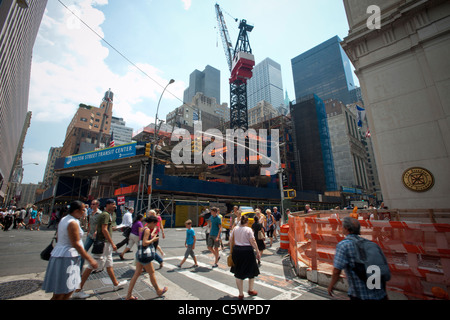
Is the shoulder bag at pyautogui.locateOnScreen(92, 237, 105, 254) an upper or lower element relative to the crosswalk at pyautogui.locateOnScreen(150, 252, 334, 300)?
upper

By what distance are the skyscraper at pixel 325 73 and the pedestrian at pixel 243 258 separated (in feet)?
579

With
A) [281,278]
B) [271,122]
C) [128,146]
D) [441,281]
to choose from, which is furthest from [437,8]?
[271,122]

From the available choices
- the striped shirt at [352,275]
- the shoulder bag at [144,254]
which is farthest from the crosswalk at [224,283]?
the striped shirt at [352,275]

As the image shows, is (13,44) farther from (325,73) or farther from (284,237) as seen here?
(325,73)

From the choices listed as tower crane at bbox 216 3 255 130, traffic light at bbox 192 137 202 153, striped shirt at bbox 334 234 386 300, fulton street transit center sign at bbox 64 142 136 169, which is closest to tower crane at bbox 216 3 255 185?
tower crane at bbox 216 3 255 130

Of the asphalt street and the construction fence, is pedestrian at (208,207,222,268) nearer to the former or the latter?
the asphalt street

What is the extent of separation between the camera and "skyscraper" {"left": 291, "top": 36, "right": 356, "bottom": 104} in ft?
514

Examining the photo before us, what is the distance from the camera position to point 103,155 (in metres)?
23.8

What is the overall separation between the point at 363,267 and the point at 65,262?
415cm

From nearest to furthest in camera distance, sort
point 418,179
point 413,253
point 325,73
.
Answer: point 413,253
point 418,179
point 325,73

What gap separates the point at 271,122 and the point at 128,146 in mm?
46353

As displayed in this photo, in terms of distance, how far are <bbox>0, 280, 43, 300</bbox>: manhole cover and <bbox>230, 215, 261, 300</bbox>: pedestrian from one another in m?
4.31

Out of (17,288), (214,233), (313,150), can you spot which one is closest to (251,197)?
(214,233)

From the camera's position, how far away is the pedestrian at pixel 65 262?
9.57ft
